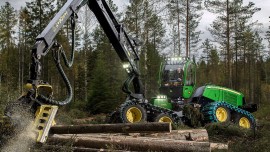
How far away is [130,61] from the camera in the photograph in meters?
12.4

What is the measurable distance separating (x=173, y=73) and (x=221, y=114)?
2.89 meters

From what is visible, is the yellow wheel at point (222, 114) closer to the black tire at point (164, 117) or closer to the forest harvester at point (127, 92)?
the forest harvester at point (127, 92)

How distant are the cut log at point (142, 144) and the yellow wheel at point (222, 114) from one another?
6450 mm

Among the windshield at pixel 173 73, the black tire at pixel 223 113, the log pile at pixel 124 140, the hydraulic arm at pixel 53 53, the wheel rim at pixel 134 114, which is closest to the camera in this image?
the hydraulic arm at pixel 53 53

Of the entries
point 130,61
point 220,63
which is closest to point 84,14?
point 130,61

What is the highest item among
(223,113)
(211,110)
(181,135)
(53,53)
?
(53,53)

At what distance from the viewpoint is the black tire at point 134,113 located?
39.5 feet

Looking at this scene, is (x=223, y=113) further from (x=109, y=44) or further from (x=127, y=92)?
(x=109, y=44)

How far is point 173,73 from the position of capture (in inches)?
587

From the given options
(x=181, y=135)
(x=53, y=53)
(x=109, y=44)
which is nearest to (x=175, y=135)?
(x=181, y=135)

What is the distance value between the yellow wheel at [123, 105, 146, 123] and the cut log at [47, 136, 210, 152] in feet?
15.1

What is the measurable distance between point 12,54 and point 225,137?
1594 inches

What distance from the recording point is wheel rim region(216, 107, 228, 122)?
1303cm

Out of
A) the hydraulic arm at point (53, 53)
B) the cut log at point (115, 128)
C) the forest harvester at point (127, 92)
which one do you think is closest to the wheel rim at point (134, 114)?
the forest harvester at point (127, 92)
